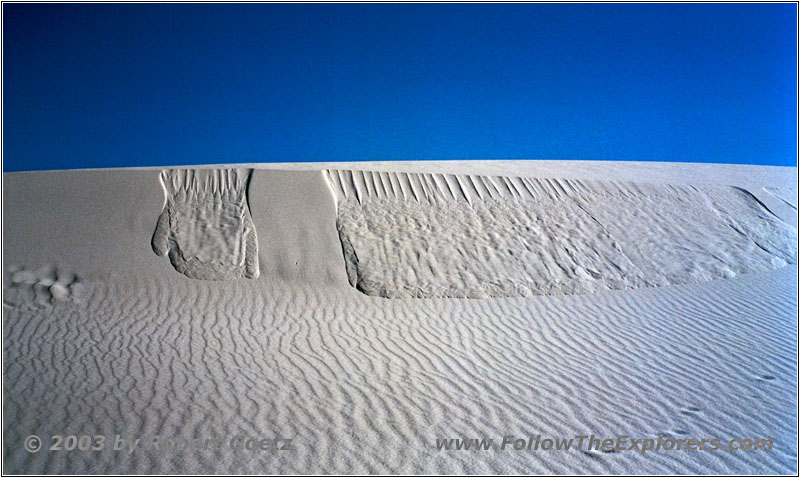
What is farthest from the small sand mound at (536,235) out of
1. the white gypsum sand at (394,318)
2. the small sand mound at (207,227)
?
the small sand mound at (207,227)

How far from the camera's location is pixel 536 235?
1257cm

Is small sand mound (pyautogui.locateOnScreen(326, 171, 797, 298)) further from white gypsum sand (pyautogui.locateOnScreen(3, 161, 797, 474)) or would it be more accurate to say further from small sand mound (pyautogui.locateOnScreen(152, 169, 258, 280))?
small sand mound (pyautogui.locateOnScreen(152, 169, 258, 280))

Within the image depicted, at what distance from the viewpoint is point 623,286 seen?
11.0 metres

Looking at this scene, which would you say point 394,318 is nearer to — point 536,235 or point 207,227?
point 536,235

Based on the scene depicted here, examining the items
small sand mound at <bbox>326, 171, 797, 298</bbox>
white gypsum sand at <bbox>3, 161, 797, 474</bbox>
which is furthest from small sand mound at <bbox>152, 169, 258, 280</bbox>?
small sand mound at <bbox>326, 171, 797, 298</bbox>

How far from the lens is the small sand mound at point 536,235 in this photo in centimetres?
1107

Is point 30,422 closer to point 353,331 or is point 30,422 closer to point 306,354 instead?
point 306,354

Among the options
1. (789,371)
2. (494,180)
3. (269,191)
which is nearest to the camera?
(789,371)

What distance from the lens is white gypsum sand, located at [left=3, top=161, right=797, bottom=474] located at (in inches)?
223

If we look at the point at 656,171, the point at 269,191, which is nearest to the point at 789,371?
the point at 269,191

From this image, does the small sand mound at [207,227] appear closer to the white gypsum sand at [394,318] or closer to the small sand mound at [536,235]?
the white gypsum sand at [394,318]

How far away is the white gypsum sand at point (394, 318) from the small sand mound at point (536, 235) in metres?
0.06

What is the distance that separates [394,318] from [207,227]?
4.88 meters

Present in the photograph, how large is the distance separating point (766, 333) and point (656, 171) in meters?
14.5
